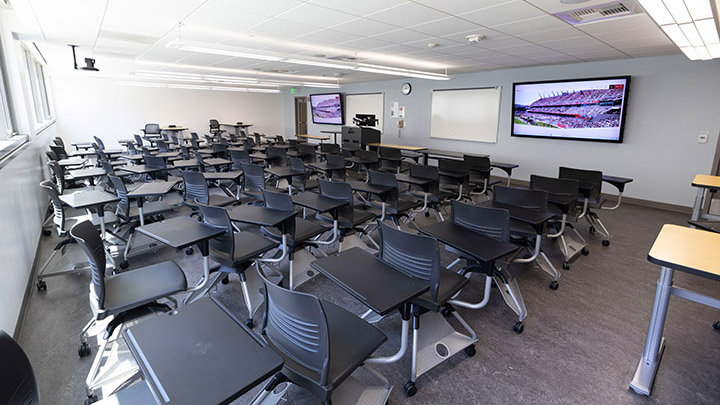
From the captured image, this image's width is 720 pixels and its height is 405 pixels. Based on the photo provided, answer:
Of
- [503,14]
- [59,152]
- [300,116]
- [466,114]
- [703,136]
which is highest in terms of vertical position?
[503,14]

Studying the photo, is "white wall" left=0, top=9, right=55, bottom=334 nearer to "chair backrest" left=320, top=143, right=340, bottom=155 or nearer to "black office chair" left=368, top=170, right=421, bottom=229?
"black office chair" left=368, top=170, right=421, bottom=229

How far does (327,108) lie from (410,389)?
42.3ft

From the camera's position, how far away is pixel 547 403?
199cm

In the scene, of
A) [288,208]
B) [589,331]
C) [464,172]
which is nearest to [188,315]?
[288,208]

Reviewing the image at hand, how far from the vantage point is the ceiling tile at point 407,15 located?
3.55 metres

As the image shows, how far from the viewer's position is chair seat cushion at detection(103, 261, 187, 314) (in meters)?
2.02

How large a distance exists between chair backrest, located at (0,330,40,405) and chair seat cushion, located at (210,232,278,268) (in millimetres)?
1424

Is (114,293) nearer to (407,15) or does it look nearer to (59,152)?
(407,15)

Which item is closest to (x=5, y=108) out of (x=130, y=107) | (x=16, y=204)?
(x=16, y=204)

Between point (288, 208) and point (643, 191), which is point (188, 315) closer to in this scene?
point (288, 208)

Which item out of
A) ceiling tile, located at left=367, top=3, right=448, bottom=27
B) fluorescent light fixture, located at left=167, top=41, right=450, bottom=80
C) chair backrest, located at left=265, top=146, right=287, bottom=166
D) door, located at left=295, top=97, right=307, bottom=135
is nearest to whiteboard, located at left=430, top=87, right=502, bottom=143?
fluorescent light fixture, located at left=167, top=41, right=450, bottom=80

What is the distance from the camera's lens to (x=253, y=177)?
4934 mm

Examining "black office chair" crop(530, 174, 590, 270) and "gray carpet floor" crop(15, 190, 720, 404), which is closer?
"gray carpet floor" crop(15, 190, 720, 404)

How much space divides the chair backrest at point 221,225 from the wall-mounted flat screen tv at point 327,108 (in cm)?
1105
